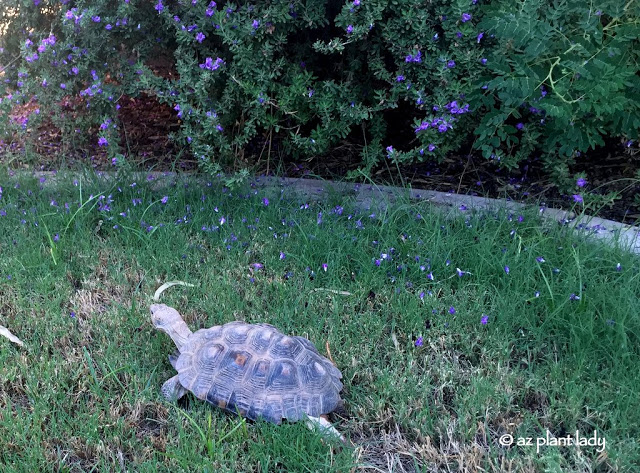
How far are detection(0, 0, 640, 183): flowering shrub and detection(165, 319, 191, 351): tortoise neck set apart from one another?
5.22 ft

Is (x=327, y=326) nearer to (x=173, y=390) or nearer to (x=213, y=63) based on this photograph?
(x=173, y=390)

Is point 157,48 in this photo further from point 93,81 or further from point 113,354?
point 113,354

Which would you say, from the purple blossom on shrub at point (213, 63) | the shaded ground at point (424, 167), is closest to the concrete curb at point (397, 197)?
the shaded ground at point (424, 167)

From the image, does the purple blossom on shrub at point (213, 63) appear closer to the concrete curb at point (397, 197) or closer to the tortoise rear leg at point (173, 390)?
the concrete curb at point (397, 197)

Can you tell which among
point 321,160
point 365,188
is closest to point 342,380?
point 365,188

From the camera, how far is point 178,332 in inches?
102

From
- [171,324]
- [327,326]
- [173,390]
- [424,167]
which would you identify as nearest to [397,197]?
[424,167]

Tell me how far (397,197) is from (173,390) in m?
2.07

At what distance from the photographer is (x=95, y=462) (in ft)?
6.96

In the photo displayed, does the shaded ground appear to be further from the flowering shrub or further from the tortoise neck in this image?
the tortoise neck

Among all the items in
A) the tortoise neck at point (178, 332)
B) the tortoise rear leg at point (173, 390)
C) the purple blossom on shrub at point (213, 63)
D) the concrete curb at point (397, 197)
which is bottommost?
the tortoise rear leg at point (173, 390)

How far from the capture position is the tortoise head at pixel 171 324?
8.41 ft

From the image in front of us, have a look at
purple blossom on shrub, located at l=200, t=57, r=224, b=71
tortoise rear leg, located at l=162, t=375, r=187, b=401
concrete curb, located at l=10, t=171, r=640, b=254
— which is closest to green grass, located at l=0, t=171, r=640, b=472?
tortoise rear leg, located at l=162, t=375, r=187, b=401

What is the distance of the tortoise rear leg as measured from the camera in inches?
93.1
